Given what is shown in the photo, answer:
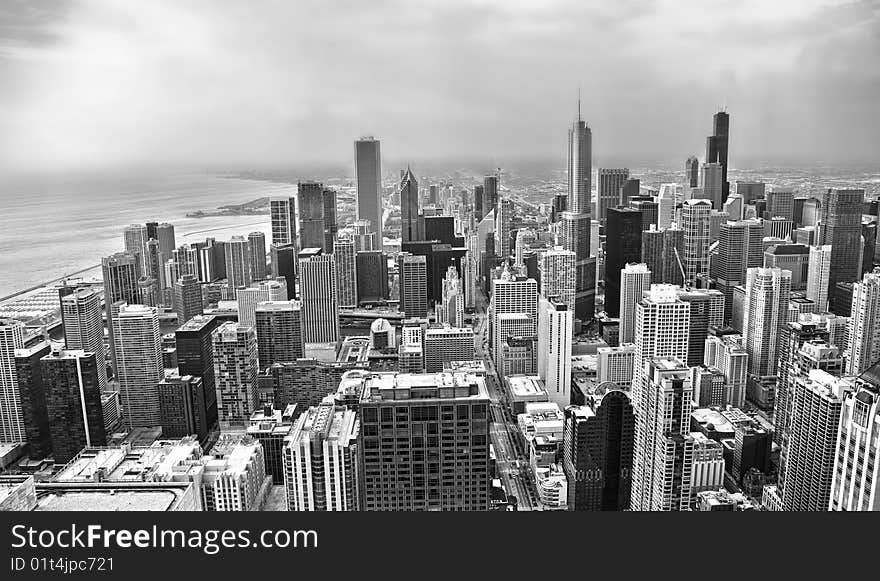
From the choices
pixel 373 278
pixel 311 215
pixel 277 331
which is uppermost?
pixel 311 215

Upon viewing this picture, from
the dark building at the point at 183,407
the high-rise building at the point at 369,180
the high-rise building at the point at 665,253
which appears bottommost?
the dark building at the point at 183,407

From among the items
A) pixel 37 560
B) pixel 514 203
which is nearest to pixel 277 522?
pixel 37 560

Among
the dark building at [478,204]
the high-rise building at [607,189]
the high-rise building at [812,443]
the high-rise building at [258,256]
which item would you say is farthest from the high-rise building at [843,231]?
the high-rise building at [258,256]

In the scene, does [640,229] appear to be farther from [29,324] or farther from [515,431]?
[29,324]

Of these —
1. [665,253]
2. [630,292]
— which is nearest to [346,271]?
[630,292]

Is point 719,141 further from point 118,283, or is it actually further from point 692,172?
point 118,283

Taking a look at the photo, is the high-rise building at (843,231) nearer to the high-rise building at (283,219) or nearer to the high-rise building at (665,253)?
the high-rise building at (665,253)

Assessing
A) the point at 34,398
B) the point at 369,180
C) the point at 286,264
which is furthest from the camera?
the point at 286,264
